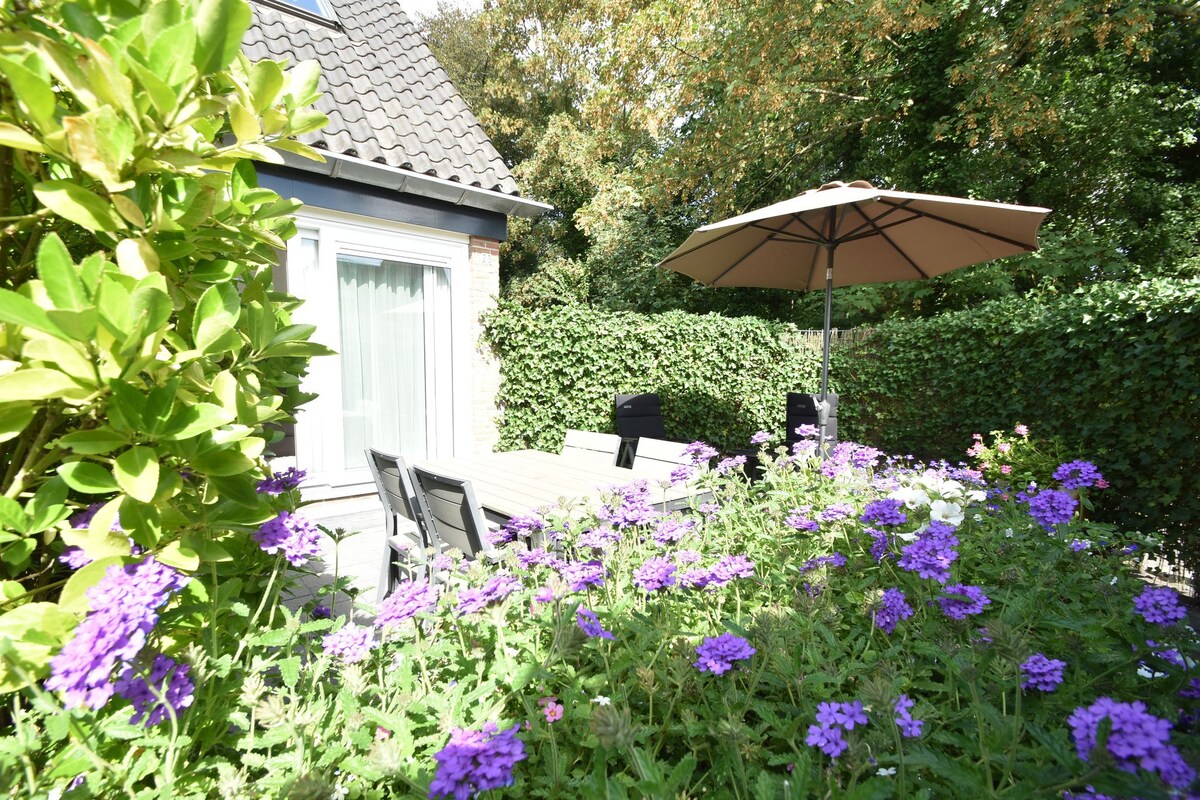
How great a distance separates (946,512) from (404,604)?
1.75m

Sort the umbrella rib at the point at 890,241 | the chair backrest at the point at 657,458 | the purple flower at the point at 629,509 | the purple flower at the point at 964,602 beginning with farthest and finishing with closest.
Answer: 1. the umbrella rib at the point at 890,241
2. the chair backrest at the point at 657,458
3. the purple flower at the point at 629,509
4. the purple flower at the point at 964,602

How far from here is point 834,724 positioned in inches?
32.7

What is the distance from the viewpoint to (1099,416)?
4125 mm

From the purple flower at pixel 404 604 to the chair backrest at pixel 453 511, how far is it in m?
0.77

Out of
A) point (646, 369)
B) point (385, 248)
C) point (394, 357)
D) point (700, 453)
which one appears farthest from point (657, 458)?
point (646, 369)

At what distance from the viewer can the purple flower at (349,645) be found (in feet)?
3.24

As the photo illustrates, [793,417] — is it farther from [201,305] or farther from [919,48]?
[919,48]

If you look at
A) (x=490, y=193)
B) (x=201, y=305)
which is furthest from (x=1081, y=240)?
(x=201, y=305)

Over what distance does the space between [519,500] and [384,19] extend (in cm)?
644

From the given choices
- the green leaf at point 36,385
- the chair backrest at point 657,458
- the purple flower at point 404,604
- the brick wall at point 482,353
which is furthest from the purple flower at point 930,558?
the brick wall at point 482,353

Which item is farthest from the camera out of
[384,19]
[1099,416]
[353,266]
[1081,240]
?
[1081,240]

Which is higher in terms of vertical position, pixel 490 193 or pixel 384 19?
pixel 384 19

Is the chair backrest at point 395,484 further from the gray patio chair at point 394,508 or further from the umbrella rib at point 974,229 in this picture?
the umbrella rib at point 974,229

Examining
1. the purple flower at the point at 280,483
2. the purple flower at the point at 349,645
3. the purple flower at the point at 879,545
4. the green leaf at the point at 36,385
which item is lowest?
the purple flower at the point at 349,645
